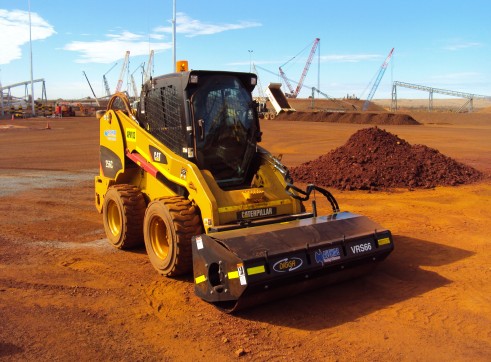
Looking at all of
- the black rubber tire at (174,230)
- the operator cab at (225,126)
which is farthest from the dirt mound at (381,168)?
the black rubber tire at (174,230)

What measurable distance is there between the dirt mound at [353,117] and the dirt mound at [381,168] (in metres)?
32.7

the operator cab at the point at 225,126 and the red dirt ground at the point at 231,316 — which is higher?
the operator cab at the point at 225,126

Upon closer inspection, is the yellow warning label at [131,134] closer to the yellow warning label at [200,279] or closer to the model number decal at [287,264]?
the yellow warning label at [200,279]

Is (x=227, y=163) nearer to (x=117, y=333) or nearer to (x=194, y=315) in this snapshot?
(x=194, y=315)

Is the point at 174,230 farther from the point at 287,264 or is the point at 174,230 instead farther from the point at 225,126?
the point at 225,126

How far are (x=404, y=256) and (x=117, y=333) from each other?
163 inches

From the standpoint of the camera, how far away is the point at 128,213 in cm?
→ 688

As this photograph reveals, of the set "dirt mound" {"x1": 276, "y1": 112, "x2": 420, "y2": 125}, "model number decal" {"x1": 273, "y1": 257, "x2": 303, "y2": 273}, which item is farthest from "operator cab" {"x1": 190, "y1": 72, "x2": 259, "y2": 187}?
"dirt mound" {"x1": 276, "y1": 112, "x2": 420, "y2": 125}

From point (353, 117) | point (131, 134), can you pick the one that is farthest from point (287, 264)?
point (353, 117)

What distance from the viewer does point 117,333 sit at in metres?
4.52

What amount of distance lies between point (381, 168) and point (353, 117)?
36.7m

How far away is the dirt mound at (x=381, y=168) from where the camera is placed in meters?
12.3

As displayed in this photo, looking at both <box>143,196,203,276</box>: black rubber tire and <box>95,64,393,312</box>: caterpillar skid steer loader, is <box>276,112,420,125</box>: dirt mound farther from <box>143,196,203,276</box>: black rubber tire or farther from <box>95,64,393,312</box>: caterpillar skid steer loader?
<box>143,196,203,276</box>: black rubber tire

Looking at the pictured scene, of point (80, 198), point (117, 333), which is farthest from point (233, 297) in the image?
point (80, 198)
